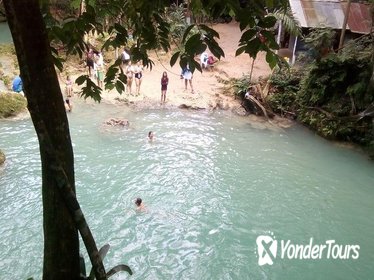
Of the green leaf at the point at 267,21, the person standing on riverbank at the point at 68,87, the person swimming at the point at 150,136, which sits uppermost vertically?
the green leaf at the point at 267,21

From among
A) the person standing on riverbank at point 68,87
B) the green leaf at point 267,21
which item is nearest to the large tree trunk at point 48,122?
the green leaf at point 267,21

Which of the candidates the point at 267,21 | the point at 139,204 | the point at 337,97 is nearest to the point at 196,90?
the point at 337,97

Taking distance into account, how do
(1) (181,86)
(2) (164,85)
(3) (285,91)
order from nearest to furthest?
(2) (164,85)
(3) (285,91)
(1) (181,86)

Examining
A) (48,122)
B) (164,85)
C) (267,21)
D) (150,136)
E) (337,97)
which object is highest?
(267,21)

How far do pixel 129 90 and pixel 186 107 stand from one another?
9.15ft

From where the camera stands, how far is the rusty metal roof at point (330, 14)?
1748 cm

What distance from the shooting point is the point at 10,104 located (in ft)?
51.8

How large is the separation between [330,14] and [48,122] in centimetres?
1817
